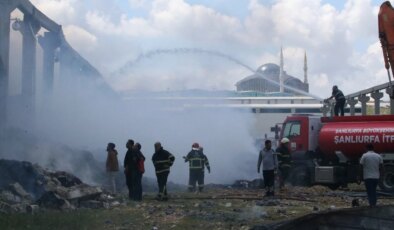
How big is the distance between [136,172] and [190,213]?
11.6 feet

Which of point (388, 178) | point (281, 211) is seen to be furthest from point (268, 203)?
point (388, 178)

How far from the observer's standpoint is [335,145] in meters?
25.5

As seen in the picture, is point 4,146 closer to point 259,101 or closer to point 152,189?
point 152,189

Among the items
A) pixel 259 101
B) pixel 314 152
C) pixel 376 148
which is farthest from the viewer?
pixel 259 101

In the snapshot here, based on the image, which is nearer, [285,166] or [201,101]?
[285,166]

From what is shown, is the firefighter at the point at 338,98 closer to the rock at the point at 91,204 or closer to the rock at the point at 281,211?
the rock at the point at 281,211

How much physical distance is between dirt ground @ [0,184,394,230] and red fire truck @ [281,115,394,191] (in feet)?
11.5

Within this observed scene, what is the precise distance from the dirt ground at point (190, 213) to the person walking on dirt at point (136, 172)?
327 millimetres

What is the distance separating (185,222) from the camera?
14.8 m

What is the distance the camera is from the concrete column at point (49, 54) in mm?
38750

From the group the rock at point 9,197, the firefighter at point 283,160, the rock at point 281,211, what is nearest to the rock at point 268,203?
the rock at point 281,211

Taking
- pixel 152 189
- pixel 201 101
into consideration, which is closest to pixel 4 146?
pixel 152 189

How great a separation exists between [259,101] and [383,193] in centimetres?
5010

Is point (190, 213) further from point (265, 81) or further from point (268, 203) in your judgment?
point (265, 81)
